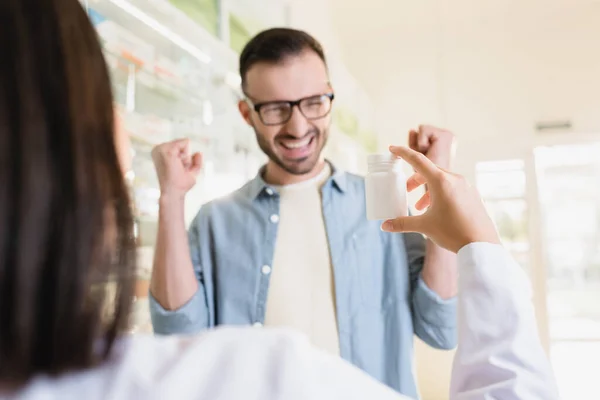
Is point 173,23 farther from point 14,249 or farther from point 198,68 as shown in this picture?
point 14,249

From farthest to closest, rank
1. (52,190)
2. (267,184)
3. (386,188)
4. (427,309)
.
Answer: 1. (267,184)
2. (427,309)
3. (386,188)
4. (52,190)

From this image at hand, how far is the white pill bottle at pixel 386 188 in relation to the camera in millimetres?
723

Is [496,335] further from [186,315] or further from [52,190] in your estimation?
[186,315]

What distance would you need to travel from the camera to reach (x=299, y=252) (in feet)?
3.00

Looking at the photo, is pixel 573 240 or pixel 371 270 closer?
pixel 371 270

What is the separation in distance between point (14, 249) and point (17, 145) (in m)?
0.06

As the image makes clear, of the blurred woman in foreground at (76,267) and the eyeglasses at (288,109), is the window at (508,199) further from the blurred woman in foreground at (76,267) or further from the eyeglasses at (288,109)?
the blurred woman in foreground at (76,267)

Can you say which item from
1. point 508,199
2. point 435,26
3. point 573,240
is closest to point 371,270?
point 508,199

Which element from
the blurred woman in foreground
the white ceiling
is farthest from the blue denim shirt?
the white ceiling

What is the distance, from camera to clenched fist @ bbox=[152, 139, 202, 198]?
815mm

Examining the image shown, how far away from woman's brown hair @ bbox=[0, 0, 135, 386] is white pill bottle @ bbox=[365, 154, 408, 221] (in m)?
0.49

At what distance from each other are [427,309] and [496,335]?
451 millimetres

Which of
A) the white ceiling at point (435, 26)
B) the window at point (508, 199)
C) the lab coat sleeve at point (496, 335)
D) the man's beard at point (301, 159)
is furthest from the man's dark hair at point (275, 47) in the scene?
the window at point (508, 199)

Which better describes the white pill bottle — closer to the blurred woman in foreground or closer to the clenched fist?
the clenched fist
